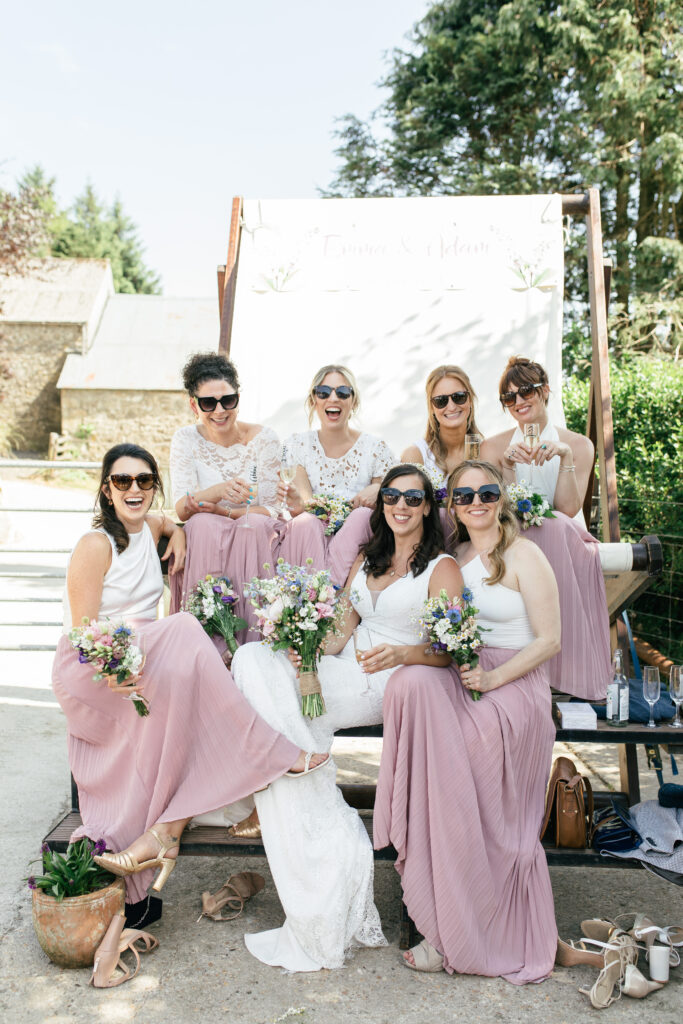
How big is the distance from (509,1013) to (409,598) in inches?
55.1

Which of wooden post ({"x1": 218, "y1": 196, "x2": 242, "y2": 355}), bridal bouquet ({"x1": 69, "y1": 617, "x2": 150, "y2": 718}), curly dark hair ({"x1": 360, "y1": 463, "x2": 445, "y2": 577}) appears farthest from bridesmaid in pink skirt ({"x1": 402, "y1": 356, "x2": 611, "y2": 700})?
wooden post ({"x1": 218, "y1": 196, "x2": 242, "y2": 355})

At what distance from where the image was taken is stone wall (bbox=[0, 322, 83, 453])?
76.7 ft

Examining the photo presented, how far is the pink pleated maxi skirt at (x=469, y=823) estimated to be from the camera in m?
2.86

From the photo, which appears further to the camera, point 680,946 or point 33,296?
point 33,296

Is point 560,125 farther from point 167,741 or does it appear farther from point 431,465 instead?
→ point 167,741

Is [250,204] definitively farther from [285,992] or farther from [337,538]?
[285,992]

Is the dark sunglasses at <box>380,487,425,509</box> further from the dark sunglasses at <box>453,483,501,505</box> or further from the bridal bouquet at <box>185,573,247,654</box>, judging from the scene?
the bridal bouquet at <box>185,573,247,654</box>

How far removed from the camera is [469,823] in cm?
289

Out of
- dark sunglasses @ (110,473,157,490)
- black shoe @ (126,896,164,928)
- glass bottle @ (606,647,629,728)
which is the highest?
dark sunglasses @ (110,473,157,490)

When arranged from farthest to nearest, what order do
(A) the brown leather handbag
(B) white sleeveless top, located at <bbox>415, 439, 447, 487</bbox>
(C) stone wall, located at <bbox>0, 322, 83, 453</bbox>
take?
(C) stone wall, located at <bbox>0, 322, 83, 453</bbox>, (B) white sleeveless top, located at <bbox>415, 439, 447, 487</bbox>, (A) the brown leather handbag

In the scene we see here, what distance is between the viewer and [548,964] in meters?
2.87

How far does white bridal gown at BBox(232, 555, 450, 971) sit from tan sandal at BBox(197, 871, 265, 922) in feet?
0.81

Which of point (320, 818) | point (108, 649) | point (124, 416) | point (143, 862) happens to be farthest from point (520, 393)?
point (124, 416)

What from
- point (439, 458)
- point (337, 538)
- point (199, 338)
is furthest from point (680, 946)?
point (199, 338)
